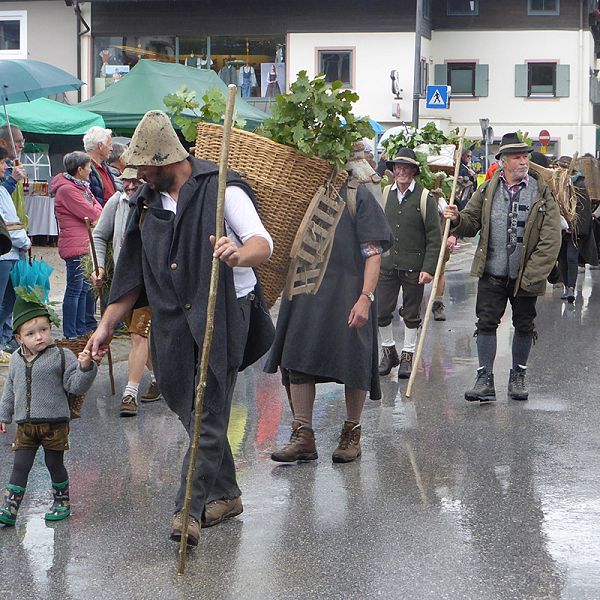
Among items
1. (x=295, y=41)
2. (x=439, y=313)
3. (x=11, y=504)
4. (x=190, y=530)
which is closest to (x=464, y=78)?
(x=295, y=41)

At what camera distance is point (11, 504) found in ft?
18.6

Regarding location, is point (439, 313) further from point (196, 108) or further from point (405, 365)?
point (196, 108)

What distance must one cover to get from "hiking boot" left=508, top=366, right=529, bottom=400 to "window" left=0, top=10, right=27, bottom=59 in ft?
120

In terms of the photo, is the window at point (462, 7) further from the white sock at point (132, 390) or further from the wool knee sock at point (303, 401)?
the wool knee sock at point (303, 401)

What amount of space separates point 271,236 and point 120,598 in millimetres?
1802

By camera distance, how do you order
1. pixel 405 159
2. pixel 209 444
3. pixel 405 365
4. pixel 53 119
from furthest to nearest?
pixel 53 119, pixel 405 365, pixel 405 159, pixel 209 444

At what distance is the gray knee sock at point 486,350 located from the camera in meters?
8.83

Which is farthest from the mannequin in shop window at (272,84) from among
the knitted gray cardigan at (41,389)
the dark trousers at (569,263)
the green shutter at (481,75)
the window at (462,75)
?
the knitted gray cardigan at (41,389)

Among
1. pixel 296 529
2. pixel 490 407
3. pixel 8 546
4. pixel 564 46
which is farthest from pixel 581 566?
pixel 564 46

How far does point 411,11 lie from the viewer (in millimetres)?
42031

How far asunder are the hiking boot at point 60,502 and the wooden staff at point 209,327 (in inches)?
35.3

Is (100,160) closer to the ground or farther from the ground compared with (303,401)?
farther from the ground

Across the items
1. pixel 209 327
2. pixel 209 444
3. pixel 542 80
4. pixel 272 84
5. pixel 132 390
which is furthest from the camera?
pixel 542 80

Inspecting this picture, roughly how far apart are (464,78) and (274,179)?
138ft
